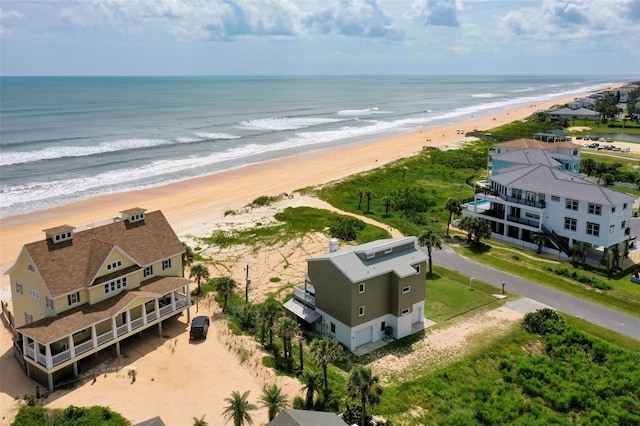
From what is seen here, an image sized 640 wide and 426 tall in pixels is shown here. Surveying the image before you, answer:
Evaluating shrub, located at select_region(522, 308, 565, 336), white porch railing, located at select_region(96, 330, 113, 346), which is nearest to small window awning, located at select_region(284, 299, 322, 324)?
white porch railing, located at select_region(96, 330, 113, 346)

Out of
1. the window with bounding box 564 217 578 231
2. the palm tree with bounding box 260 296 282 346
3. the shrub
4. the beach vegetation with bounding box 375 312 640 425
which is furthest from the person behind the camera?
the window with bounding box 564 217 578 231

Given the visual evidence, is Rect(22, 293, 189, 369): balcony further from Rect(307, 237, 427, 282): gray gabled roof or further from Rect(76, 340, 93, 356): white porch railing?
→ Rect(307, 237, 427, 282): gray gabled roof

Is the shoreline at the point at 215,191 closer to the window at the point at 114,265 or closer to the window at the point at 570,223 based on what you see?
the window at the point at 114,265

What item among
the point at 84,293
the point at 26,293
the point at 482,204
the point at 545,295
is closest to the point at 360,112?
the point at 482,204

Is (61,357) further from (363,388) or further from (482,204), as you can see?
(482,204)

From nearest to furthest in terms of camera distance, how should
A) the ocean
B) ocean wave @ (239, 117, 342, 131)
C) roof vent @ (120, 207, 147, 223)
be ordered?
1. roof vent @ (120, 207, 147, 223)
2. the ocean
3. ocean wave @ (239, 117, 342, 131)
